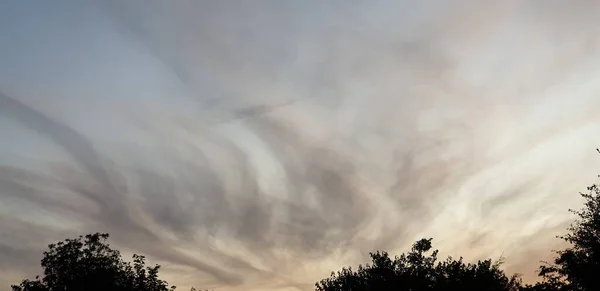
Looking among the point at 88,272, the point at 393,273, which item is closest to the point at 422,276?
the point at 393,273

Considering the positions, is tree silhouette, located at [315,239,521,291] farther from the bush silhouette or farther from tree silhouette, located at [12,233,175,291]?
tree silhouette, located at [12,233,175,291]

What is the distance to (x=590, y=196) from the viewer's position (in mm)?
50438

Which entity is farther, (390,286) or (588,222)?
(390,286)

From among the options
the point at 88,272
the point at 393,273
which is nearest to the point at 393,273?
the point at 393,273

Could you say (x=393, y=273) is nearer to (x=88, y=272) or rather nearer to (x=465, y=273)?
(x=465, y=273)

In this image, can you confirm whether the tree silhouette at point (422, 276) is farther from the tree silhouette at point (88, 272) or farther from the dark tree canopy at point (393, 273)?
the tree silhouette at point (88, 272)

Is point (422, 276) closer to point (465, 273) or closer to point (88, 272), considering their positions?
point (465, 273)

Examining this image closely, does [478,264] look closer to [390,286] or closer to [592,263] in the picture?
[390,286]

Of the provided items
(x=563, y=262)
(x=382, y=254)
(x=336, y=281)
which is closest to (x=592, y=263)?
(x=563, y=262)

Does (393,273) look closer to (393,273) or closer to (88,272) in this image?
(393,273)

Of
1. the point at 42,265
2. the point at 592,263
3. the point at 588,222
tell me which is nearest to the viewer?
the point at 592,263

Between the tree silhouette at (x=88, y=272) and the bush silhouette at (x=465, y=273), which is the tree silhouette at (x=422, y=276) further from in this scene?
the tree silhouette at (x=88, y=272)

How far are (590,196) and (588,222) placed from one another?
294cm

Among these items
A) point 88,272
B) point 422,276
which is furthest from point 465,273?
point 88,272
